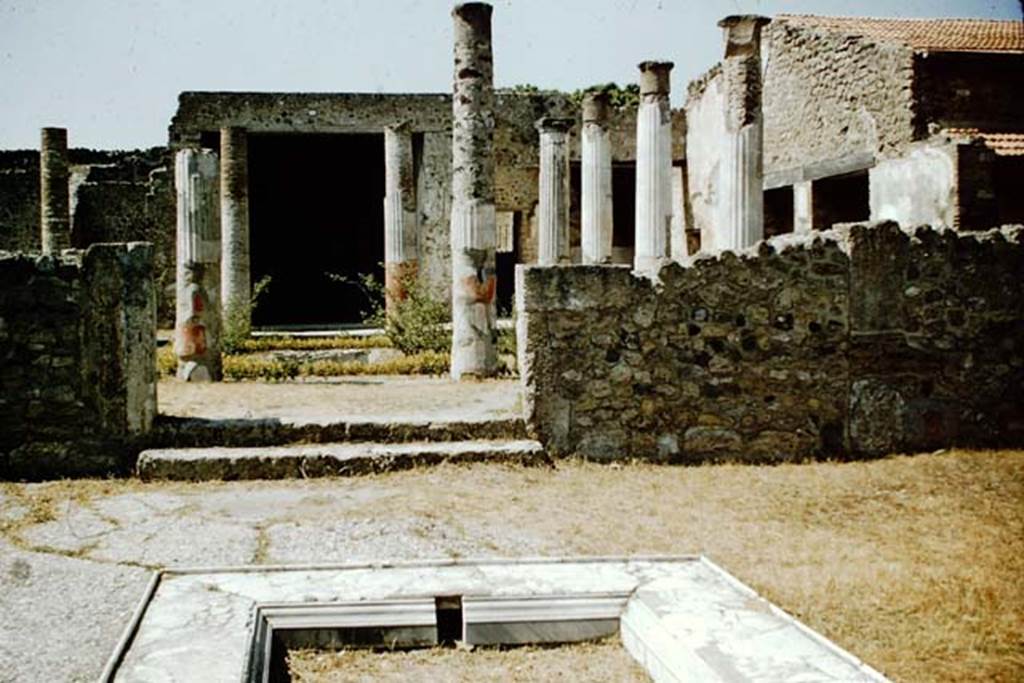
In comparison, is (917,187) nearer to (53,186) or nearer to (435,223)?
(435,223)

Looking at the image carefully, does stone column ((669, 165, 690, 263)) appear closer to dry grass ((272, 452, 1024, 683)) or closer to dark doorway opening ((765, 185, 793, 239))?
dark doorway opening ((765, 185, 793, 239))

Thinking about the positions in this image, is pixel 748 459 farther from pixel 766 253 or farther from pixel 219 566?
pixel 219 566

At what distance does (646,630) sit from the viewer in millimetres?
3355

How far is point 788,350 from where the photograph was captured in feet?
22.4

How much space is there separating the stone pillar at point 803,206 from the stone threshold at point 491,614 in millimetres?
13794

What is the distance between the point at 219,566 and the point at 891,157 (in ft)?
41.6

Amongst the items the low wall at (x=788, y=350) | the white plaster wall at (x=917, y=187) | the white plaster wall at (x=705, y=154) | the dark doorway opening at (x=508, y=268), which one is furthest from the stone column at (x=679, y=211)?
the low wall at (x=788, y=350)

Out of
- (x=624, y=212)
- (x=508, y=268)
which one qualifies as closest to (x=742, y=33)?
(x=624, y=212)

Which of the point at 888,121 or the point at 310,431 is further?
the point at 888,121

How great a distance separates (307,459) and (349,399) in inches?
81.1

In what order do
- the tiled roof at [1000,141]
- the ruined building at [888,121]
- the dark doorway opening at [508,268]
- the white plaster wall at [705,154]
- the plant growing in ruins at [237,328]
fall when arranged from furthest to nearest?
the dark doorway opening at [508,268], the white plaster wall at [705,154], the ruined building at [888,121], the tiled roof at [1000,141], the plant growing in ruins at [237,328]

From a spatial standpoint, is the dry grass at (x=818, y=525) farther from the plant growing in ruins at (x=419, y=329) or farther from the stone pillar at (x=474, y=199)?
the plant growing in ruins at (x=419, y=329)

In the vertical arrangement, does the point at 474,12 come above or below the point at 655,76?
below

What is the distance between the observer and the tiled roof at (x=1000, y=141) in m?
12.2
